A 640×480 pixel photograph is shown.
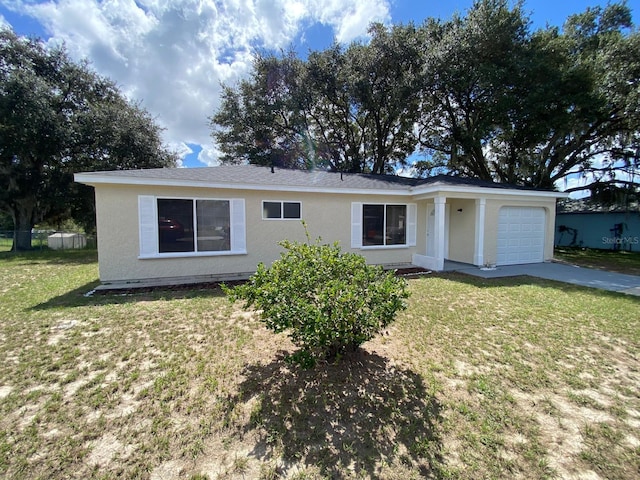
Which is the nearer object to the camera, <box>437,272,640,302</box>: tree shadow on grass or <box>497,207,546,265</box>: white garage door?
<box>437,272,640,302</box>: tree shadow on grass

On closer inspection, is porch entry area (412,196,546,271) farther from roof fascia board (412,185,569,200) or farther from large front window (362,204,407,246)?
large front window (362,204,407,246)

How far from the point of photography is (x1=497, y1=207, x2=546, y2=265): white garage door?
9953mm

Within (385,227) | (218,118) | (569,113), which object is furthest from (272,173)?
(569,113)

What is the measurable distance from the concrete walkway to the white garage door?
39 centimetres

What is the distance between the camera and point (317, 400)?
8.89 ft

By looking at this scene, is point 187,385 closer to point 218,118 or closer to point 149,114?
point 218,118

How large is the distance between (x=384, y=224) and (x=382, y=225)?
84mm

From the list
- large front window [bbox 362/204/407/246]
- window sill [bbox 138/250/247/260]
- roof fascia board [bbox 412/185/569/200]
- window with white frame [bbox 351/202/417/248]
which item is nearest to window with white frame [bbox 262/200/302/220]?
window sill [bbox 138/250/247/260]

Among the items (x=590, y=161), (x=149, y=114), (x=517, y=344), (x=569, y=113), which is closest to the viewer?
(x=517, y=344)

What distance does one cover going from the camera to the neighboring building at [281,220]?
700 centimetres

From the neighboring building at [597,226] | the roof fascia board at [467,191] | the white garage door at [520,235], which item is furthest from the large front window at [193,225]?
the neighboring building at [597,226]

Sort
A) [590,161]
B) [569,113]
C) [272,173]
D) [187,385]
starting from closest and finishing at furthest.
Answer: [187,385], [272,173], [569,113], [590,161]

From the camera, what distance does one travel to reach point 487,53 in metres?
13.5

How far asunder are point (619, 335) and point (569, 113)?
13.2 metres
